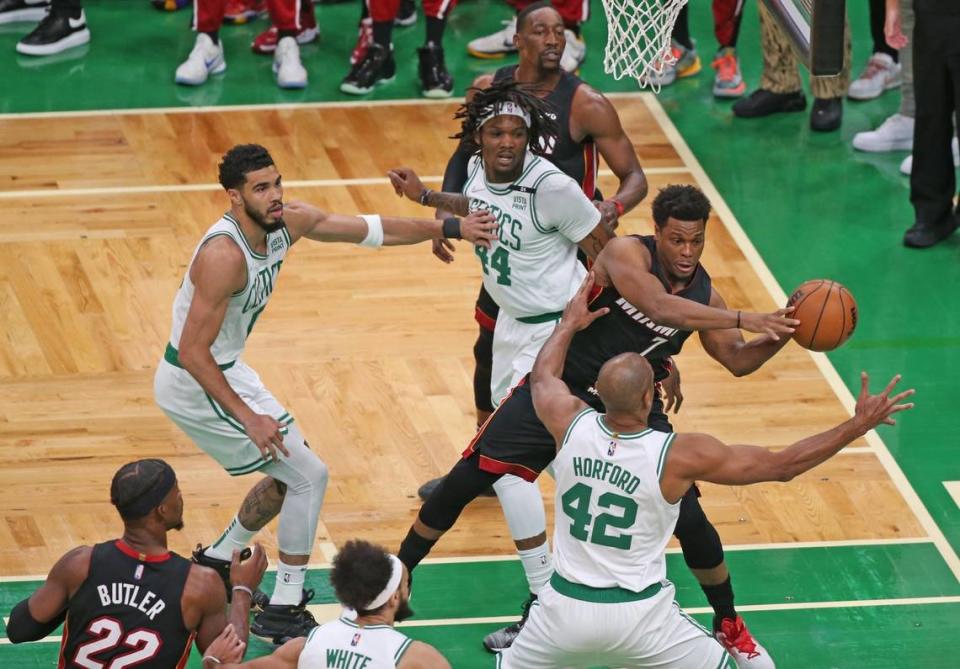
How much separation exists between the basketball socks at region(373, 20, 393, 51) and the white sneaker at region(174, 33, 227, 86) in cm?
125

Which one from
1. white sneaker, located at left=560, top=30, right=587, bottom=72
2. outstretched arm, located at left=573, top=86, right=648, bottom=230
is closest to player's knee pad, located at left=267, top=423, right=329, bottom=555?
outstretched arm, located at left=573, top=86, right=648, bottom=230

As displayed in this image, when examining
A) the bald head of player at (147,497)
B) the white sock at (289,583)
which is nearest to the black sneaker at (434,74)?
the white sock at (289,583)

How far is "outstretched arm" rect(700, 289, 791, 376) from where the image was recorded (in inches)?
254

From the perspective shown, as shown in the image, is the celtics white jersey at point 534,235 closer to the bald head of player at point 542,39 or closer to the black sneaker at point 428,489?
the bald head of player at point 542,39

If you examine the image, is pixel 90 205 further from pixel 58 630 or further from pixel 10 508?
pixel 58 630

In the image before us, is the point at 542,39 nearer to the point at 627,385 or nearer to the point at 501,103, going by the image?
the point at 501,103

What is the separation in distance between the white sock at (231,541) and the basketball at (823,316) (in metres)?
2.41

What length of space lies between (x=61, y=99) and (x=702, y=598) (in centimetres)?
723

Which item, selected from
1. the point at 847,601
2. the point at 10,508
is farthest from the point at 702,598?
the point at 10,508

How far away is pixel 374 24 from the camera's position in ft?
41.5

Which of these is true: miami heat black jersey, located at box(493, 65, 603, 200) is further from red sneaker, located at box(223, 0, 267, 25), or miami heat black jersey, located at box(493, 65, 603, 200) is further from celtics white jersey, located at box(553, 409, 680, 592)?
red sneaker, located at box(223, 0, 267, 25)

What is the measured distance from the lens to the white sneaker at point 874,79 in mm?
12609

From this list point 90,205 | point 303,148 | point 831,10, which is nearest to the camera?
point 831,10

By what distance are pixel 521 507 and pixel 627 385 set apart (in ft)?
5.05
